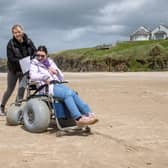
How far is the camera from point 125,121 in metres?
9.10

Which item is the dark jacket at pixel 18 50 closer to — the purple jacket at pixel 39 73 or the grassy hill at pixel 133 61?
the purple jacket at pixel 39 73

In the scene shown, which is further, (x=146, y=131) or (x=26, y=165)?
(x=146, y=131)

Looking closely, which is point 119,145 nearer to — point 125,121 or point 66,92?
point 66,92

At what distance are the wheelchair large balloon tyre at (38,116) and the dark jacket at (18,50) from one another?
1362 mm

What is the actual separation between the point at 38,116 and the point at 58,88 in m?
0.57

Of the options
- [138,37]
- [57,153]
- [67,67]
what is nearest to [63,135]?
[57,153]

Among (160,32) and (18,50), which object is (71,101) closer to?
(18,50)

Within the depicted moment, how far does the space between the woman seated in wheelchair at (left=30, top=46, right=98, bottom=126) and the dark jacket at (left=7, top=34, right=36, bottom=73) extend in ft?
2.79

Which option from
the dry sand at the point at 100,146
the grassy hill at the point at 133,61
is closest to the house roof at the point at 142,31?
the grassy hill at the point at 133,61

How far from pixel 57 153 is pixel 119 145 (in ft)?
3.35

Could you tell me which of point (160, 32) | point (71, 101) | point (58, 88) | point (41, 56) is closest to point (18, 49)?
point (41, 56)

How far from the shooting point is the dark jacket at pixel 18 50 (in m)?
9.01

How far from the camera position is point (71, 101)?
7.56m

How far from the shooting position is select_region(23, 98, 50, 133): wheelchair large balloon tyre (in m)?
7.71
